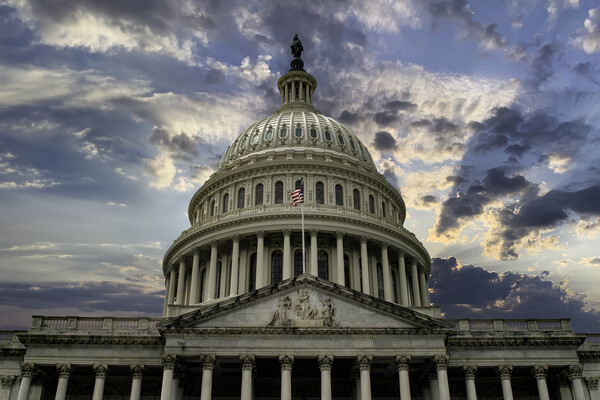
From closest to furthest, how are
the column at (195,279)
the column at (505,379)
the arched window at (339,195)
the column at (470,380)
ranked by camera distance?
1. the column at (470,380)
2. the column at (505,379)
3. the column at (195,279)
4. the arched window at (339,195)

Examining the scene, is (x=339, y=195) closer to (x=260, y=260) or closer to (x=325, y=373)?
(x=260, y=260)

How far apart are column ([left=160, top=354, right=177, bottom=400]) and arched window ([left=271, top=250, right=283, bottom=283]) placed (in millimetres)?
22765

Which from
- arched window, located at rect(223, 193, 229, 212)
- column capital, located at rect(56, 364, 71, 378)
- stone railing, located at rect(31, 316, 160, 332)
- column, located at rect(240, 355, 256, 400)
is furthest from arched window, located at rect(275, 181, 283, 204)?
column capital, located at rect(56, 364, 71, 378)

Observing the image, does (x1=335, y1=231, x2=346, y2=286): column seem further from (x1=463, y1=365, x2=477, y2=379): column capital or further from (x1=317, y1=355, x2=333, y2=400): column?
(x1=317, y1=355, x2=333, y2=400): column

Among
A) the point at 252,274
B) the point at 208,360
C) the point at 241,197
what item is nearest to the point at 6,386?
the point at 208,360

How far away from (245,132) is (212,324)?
4214cm

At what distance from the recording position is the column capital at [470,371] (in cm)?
4472

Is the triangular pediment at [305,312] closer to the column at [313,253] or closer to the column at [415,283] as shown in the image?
the column at [313,253]

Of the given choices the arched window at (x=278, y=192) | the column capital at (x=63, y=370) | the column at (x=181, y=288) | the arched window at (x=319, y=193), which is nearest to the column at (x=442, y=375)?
the column capital at (x=63, y=370)

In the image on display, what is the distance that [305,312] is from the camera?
43.0m

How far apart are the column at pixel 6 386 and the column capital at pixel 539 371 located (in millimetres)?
40031

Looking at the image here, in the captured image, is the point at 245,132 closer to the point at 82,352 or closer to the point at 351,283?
the point at 351,283

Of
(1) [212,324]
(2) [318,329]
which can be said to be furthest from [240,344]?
(2) [318,329]

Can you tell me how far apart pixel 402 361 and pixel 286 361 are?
8160 millimetres
